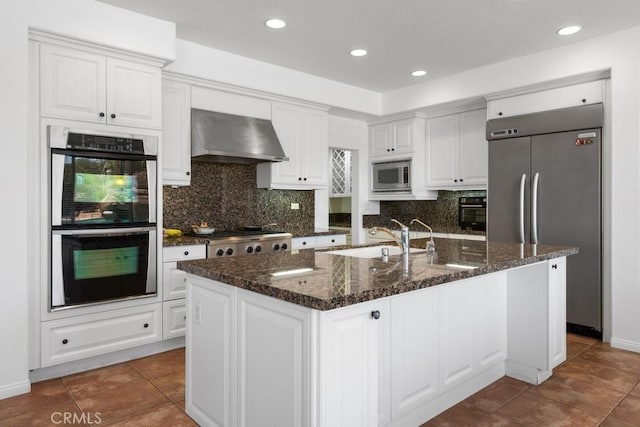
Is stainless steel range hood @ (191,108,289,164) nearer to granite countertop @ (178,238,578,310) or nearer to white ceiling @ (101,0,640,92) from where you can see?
white ceiling @ (101,0,640,92)

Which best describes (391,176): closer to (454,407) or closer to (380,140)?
(380,140)

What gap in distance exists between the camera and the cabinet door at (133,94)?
123 inches

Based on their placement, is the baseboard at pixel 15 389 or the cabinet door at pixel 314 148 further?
the cabinet door at pixel 314 148

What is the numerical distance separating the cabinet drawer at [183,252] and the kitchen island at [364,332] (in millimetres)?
1281

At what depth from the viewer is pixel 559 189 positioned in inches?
156

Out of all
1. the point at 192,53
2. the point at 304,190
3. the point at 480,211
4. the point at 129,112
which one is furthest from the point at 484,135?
→ the point at 129,112

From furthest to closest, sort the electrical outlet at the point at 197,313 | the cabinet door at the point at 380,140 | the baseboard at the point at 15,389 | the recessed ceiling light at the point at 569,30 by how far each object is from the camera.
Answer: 1. the cabinet door at the point at 380,140
2. the recessed ceiling light at the point at 569,30
3. the baseboard at the point at 15,389
4. the electrical outlet at the point at 197,313

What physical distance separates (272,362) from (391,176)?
164 inches

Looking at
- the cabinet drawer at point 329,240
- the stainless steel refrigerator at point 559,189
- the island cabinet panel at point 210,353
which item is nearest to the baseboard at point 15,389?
the island cabinet panel at point 210,353

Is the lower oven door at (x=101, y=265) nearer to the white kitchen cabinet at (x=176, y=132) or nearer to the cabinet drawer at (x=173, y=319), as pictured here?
the cabinet drawer at (x=173, y=319)

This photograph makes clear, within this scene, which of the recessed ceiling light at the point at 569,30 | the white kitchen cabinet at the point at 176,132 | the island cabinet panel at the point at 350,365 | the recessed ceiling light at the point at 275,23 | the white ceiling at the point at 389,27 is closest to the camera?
the island cabinet panel at the point at 350,365

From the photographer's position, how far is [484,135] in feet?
15.9

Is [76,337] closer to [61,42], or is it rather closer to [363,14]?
[61,42]

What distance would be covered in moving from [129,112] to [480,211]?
376 centimetres
